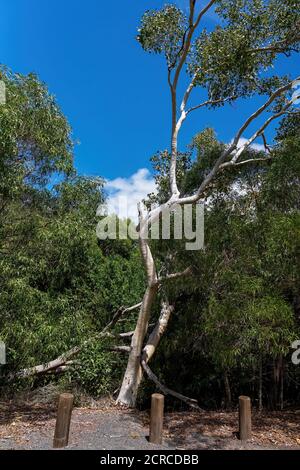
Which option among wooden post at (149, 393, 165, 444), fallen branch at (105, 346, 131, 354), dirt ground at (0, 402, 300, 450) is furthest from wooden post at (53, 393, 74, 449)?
fallen branch at (105, 346, 131, 354)

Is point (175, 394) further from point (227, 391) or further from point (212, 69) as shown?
point (212, 69)

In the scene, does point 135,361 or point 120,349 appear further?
point 120,349

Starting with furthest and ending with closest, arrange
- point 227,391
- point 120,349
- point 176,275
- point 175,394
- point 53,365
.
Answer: point 120,349 → point 53,365 → point 227,391 → point 175,394 → point 176,275

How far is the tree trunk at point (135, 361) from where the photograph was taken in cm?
820

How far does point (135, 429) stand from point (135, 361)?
208 centimetres

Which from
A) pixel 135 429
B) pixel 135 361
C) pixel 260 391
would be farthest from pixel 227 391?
pixel 135 429

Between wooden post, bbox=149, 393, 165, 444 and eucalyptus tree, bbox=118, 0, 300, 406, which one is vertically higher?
eucalyptus tree, bbox=118, 0, 300, 406

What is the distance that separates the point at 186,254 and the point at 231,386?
2.85m

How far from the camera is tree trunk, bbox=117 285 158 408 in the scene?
26.9ft

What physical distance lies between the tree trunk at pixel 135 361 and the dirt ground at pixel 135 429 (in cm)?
41

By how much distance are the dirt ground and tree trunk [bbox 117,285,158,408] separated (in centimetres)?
41

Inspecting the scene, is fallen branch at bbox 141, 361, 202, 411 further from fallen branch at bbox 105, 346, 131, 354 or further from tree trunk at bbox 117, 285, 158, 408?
fallen branch at bbox 105, 346, 131, 354

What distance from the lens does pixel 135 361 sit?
330 inches
